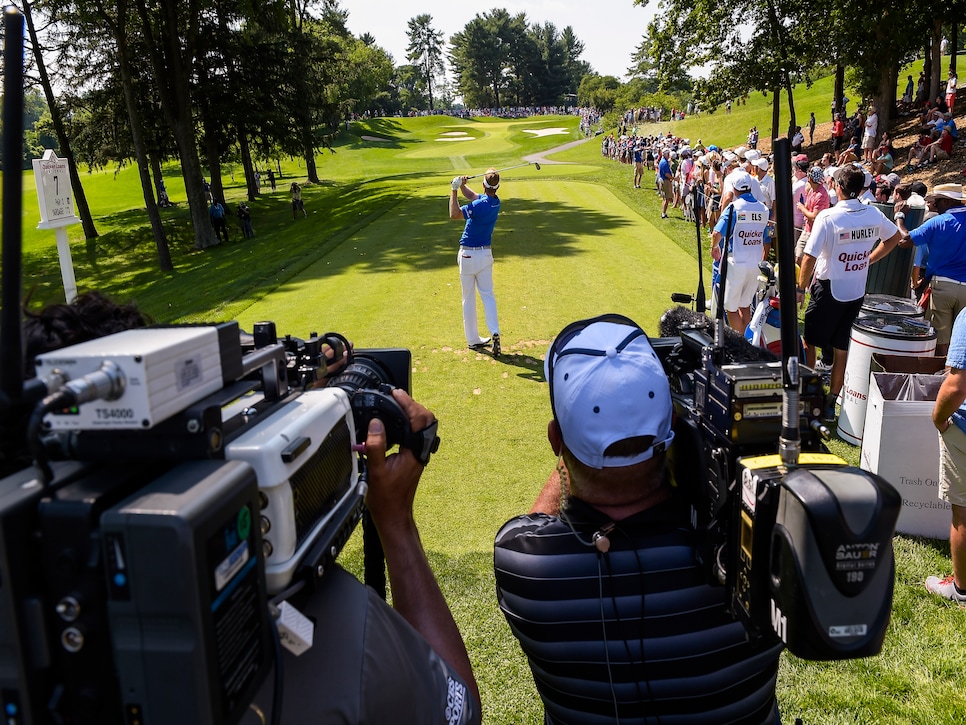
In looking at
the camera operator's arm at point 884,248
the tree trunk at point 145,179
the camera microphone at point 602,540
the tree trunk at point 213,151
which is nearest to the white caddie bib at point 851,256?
the camera operator's arm at point 884,248

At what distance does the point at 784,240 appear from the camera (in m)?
1.48

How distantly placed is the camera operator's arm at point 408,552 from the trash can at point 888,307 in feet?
17.9

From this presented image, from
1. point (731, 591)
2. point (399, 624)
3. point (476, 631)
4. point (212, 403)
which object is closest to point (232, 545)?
point (212, 403)

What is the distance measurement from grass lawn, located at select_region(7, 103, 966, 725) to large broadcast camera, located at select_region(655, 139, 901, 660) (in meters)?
1.55

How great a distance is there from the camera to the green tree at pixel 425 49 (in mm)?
120000

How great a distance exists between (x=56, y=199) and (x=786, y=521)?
7753 millimetres

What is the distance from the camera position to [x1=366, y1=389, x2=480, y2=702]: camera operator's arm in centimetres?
182

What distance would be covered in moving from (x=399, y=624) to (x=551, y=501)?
769 mm

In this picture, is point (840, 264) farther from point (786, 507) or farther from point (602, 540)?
point (786, 507)

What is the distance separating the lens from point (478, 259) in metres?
8.29

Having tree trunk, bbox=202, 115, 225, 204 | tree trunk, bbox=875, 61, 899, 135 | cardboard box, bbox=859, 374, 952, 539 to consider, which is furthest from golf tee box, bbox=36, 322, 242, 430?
tree trunk, bbox=875, 61, 899, 135

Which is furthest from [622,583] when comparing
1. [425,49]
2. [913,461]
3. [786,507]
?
[425,49]

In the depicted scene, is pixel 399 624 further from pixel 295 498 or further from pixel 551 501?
pixel 551 501

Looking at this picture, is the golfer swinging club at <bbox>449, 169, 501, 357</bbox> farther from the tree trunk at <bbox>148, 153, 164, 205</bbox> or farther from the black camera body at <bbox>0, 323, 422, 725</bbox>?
the tree trunk at <bbox>148, 153, 164, 205</bbox>
